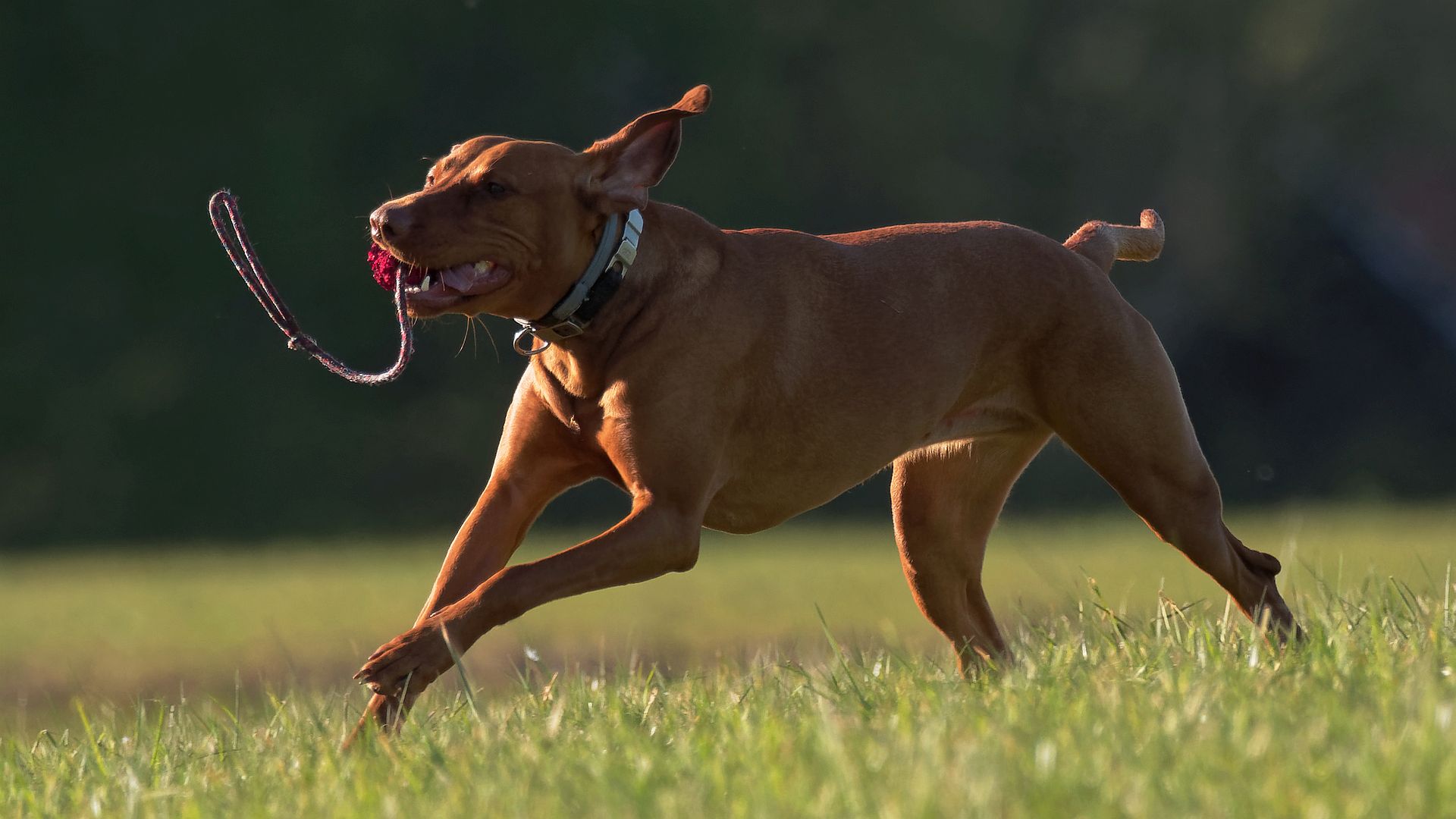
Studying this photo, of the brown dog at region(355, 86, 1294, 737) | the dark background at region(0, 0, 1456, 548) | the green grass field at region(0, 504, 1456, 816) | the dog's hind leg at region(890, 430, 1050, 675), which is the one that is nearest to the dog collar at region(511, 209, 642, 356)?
the brown dog at region(355, 86, 1294, 737)

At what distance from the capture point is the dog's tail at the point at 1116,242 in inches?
251

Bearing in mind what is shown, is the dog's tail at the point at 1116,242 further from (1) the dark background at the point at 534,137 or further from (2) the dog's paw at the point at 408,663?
(1) the dark background at the point at 534,137

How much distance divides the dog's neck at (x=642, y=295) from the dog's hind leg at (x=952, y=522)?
1.41 meters

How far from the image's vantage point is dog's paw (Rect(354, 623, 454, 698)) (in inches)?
183

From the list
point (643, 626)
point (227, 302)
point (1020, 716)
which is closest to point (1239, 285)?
point (227, 302)

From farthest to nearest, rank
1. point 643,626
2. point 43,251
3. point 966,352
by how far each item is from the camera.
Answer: point 43,251
point 643,626
point 966,352

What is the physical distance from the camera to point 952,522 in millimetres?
6395

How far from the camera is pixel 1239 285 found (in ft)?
102

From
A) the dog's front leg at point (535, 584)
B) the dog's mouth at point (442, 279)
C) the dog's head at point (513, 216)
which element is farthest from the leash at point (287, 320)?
the dog's front leg at point (535, 584)

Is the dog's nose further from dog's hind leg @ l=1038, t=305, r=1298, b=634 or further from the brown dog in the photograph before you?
dog's hind leg @ l=1038, t=305, r=1298, b=634

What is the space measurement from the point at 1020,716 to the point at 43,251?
29001 millimetres

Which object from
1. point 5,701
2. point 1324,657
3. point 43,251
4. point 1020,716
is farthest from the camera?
point 43,251

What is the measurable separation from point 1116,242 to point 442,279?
2594 mm

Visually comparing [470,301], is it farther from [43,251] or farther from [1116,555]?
[43,251]
